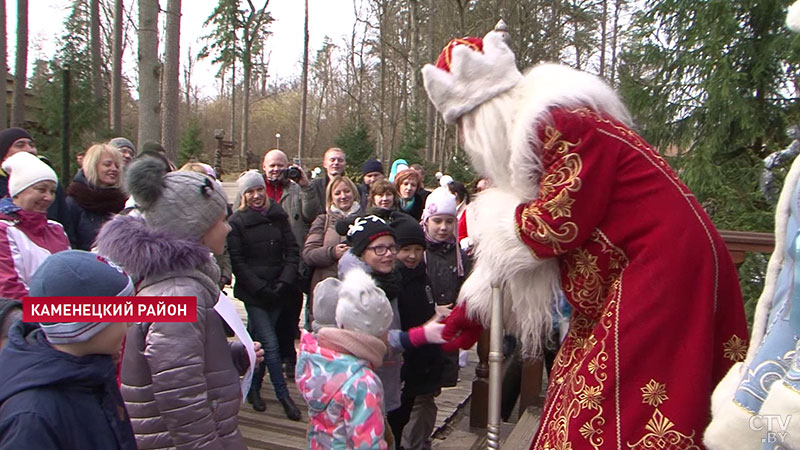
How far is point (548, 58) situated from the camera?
20.7 metres

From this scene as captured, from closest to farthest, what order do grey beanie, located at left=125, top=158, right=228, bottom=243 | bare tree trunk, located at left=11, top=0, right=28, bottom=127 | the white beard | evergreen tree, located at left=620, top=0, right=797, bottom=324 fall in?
the white beard < grey beanie, located at left=125, top=158, right=228, bottom=243 < evergreen tree, located at left=620, top=0, right=797, bottom=324 < bare tree trunk, located at left=11, top=0, right=28, bottom=127

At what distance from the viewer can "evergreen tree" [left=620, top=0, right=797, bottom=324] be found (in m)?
4.92

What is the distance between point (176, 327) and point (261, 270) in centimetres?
263

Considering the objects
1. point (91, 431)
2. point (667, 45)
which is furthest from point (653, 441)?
point (667, 45)

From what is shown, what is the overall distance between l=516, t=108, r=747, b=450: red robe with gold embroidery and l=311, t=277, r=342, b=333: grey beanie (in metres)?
1.12

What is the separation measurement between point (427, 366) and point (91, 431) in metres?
2.40

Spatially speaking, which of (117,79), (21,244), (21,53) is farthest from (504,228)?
(117,79)

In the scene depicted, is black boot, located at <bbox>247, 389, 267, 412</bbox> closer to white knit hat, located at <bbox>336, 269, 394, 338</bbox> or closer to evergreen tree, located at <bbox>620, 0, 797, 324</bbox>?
white knit hat, located at <bbox>336, 269, 394, 338</bbox>

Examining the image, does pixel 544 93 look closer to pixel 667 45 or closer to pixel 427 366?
pixel 427 366

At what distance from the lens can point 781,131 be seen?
5.08 m

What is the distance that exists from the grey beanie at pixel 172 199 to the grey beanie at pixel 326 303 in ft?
1.96

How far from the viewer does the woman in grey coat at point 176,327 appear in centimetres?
204

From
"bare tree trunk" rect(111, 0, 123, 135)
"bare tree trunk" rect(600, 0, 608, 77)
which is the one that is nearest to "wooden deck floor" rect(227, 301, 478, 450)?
"bare tree trunk" rect(111, 0, 123, 135)

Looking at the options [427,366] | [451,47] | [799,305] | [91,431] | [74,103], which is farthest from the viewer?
[74,103]
